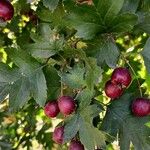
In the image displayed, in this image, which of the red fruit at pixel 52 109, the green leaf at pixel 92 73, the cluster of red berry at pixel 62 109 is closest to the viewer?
the green leaf at pixel 92 73

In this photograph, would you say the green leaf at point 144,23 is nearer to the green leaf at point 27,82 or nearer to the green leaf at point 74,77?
the green leaf at point 74,77

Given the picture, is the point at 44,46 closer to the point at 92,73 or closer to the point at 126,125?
the point at 92,73

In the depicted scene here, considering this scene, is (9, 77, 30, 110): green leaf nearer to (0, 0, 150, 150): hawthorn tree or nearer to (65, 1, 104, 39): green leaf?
(0, 0, 150, 150): hawthorn tree

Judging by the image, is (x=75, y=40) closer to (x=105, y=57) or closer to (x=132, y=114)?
(x=105, y=57)

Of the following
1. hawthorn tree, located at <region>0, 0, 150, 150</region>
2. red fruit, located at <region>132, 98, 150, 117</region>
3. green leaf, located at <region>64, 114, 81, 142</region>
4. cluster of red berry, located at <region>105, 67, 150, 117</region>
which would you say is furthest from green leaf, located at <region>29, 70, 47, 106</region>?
red fruit, located at <region>132, 98, 150, 117</region>

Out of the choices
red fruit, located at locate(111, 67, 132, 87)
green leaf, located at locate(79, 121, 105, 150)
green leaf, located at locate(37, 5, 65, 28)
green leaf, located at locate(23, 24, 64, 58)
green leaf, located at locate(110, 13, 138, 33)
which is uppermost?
green leaf, located at locate(110, 13, 138, 33)

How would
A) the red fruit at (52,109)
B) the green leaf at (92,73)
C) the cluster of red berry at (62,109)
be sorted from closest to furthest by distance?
the green leaf at (92,73)
the cluster of red berry at (62,109)
the red fruit at (52,109)

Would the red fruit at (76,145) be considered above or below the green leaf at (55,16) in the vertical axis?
below

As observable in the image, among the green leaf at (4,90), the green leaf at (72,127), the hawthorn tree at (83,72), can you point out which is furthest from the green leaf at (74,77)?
the green leaf at (4,90)
